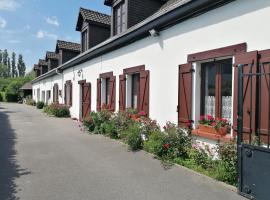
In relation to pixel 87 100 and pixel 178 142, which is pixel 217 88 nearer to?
pixel 178 142

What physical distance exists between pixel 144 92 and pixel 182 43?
7.43 feet

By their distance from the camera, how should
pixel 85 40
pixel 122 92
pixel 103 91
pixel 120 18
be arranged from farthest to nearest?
pixel 85 40
pixel 103 91
pixel 120 18
pixel 122 92

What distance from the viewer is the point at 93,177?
18.2 ft

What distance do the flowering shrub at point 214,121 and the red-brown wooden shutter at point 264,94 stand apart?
94 cm

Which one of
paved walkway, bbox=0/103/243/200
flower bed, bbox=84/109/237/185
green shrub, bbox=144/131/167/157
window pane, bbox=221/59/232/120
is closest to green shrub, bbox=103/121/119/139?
flower bed, bbox=84/109/237/185

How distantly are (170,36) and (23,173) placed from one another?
16.8ft

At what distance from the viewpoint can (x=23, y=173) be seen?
5.75 m

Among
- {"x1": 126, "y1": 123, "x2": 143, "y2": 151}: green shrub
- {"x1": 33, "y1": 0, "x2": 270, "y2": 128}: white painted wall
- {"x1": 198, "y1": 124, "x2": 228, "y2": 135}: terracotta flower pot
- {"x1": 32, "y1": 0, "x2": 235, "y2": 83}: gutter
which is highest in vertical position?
{"x1": 32, "y1": 0, "x2": 235, "y2": 83}: gutter

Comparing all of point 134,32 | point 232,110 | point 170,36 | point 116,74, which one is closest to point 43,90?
point 116,74

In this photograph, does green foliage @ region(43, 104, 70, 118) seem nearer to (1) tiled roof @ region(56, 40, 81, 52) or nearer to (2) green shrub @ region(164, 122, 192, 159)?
(1) tiled roof @ region(56, 40, 81, 52)

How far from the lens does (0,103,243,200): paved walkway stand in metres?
4.59

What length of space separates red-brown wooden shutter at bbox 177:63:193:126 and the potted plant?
392mm

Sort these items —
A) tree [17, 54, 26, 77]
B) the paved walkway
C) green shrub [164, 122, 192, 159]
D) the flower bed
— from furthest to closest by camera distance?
tree [17, 54, 26, 77], green shrub [164, 122, 192, 159], the flower bed, the paved walkway

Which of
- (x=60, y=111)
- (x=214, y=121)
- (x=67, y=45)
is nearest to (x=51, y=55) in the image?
(x=67, y=45)
